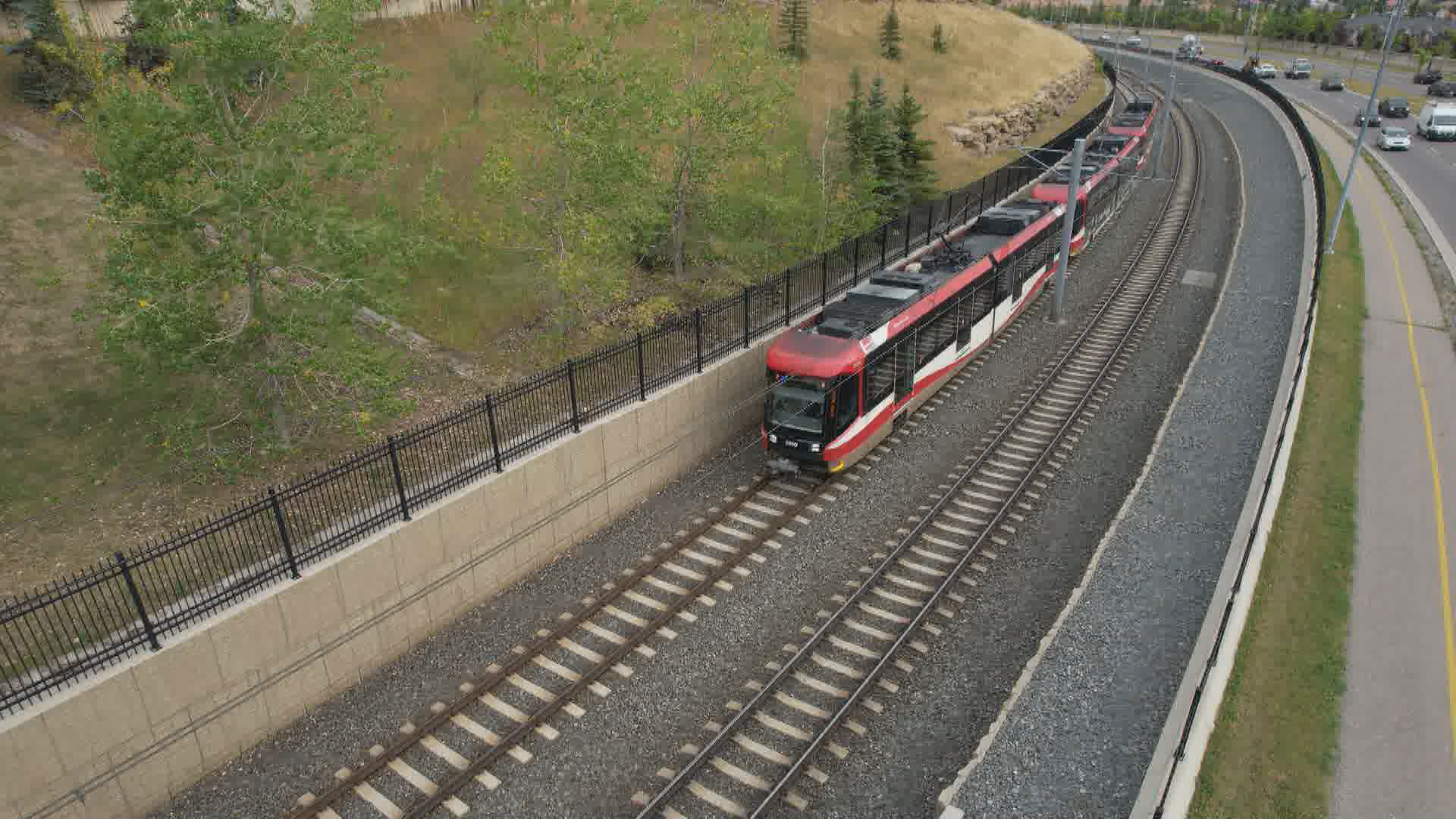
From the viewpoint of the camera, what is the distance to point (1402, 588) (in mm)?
14891

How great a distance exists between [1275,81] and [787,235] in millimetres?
76698

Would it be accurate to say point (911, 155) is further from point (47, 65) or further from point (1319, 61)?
point (1319, 61)

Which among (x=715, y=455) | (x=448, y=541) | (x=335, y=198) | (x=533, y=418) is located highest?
(x=335, y=198)

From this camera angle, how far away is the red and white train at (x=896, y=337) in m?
17.1

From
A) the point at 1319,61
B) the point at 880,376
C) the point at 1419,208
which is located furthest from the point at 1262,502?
the point at 1319,61

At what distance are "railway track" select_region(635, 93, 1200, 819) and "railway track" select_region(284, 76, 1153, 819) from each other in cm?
196

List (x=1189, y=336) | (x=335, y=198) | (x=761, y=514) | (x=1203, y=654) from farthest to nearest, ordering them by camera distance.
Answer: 1. (x=1189, y=336)
2. (x=761, y=514)
3. (x=335, y=198)
4. (x=1203, y=654)

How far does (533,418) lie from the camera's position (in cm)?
1617

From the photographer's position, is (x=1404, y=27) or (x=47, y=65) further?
(x=1404, y=27)

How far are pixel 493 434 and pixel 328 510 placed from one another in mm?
2797

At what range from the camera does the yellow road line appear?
12773 mm

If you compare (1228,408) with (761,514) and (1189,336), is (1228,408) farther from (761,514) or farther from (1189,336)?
(761,514)

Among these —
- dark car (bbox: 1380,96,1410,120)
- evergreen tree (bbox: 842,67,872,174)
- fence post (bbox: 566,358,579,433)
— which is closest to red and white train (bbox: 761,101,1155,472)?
fence post (bbox: 566,358,579,433)

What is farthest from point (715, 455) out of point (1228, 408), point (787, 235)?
point (1228, 408)
